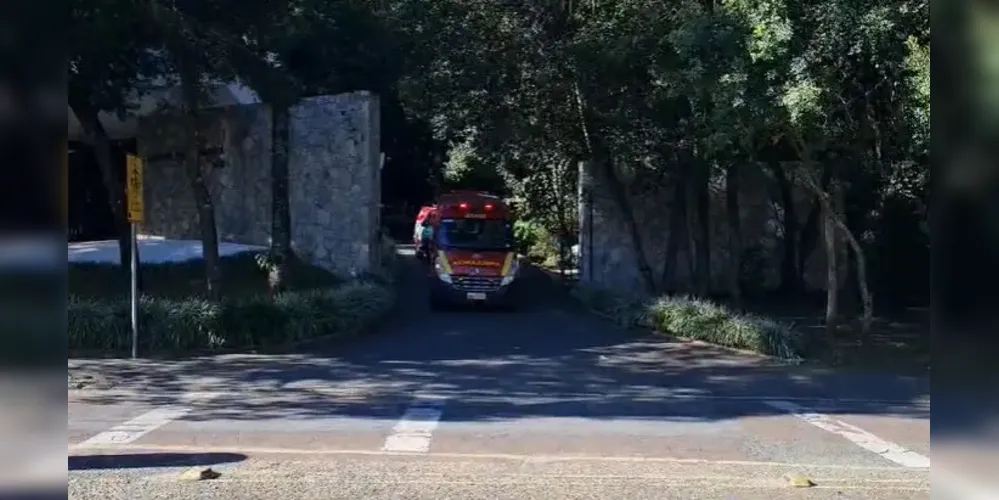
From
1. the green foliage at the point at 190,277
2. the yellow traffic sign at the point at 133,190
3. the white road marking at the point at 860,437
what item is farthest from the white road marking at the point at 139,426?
the green foliage at the point at 190,277

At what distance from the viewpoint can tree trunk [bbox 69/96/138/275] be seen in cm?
2211

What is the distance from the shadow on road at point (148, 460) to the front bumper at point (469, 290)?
14.2m

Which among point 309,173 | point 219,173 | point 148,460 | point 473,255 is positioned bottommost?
point 148,460

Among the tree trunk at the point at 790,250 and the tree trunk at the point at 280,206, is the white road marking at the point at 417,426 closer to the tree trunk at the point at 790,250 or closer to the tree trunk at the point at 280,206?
the tree trunk at the point at 280,206

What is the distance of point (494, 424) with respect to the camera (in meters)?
12.6

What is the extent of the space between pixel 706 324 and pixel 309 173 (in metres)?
10.8

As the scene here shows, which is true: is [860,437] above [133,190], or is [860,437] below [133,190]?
below

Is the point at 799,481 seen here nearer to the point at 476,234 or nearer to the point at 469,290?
the point at 469,290

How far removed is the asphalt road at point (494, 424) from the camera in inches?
364

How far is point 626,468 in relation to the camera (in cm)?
1012

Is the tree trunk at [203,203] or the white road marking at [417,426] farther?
the tree trunk at [203,203]

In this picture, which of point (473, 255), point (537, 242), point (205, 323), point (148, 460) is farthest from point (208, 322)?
point (537, 242)

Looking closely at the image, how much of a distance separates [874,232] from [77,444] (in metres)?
20.1

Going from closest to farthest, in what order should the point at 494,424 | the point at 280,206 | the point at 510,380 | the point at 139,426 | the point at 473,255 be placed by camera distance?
the point at 139,426, the point at 494,424, the point at 510,380, the point at 280,206, the point at 473,255
